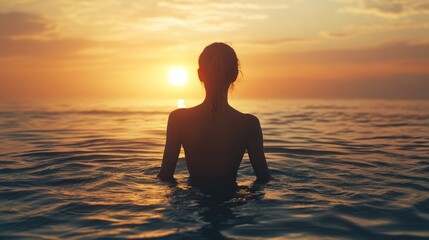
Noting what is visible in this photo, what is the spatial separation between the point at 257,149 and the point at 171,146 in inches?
43.8

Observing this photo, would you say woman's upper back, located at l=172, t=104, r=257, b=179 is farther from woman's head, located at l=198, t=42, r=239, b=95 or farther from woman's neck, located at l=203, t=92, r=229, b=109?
woman's head, located at l=198, t=42, r=239, b=95

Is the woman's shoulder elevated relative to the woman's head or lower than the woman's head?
lower

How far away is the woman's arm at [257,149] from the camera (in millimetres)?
5184

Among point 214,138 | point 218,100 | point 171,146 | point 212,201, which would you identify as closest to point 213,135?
point 214,138

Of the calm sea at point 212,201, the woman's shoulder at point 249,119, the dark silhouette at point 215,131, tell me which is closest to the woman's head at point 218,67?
the dark silhouette at point 215,131

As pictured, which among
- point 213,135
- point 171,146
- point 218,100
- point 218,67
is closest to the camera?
point 218,67

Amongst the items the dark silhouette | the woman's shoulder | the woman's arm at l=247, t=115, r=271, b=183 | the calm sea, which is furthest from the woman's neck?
the calm sea

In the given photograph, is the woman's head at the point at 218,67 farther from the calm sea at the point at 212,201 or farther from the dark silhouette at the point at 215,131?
the calm sea at the point at 212,201

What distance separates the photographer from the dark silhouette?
15.8 feet

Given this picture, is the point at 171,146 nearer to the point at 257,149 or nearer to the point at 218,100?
the point at 218,100

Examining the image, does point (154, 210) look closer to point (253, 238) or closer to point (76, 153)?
point (253, 238)

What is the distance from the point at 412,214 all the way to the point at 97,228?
3.49 meters

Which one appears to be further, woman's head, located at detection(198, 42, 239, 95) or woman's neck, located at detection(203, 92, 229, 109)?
woman's neck, located at detection(203, 92, 229, 109)

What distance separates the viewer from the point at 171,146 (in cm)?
523
